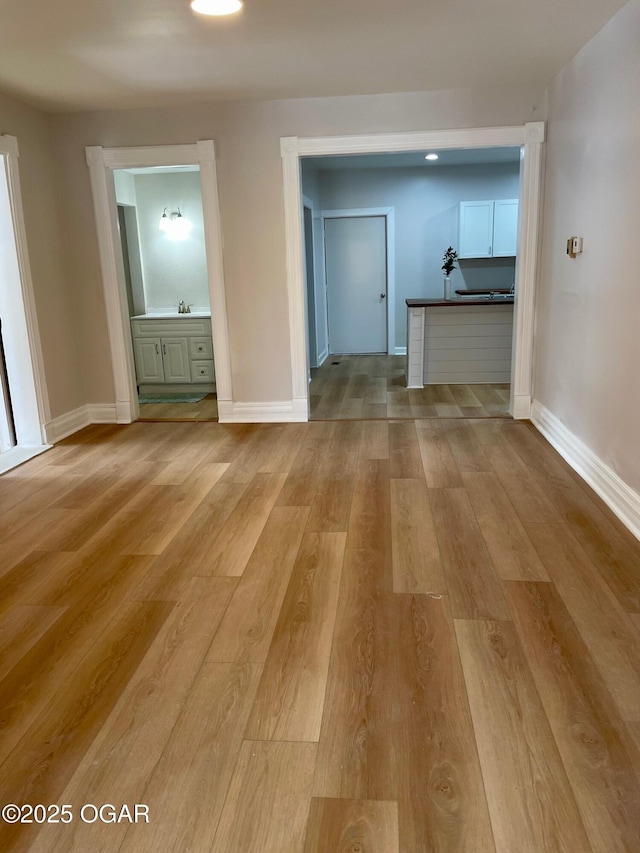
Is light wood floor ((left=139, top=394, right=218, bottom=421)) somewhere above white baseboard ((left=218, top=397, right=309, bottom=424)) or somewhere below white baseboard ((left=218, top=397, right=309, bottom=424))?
below

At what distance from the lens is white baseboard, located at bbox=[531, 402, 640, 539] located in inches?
118

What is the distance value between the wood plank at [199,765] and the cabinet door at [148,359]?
5125 millimetres

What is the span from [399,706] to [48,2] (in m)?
3.34

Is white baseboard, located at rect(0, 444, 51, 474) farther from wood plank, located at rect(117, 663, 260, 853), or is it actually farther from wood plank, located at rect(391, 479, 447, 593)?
wood plank, located at rect(117, 663, 260, 853)

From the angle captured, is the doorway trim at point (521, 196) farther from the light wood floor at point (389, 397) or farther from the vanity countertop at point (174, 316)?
the vanity countertop at point (174, 316)

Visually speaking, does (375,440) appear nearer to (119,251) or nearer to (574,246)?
(574,246)

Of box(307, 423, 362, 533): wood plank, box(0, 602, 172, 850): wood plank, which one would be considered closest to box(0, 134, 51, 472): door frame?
box(307, 423, 362, 533): wood plank

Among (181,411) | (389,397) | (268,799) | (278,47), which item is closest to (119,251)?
(181,411)

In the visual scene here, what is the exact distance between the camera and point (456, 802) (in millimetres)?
1493

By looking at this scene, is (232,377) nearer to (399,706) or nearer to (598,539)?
(598,539)

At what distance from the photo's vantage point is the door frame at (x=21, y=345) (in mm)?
4449

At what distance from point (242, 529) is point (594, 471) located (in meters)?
2.01

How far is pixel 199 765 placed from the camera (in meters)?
1.63

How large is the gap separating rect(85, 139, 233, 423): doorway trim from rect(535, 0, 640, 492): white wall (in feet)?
8.45
